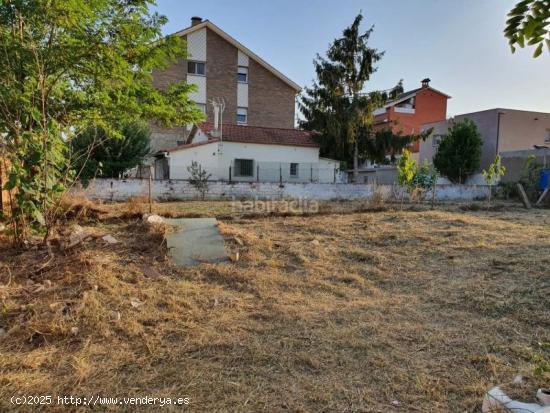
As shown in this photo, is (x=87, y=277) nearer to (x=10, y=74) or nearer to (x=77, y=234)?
(x=77, y=234)

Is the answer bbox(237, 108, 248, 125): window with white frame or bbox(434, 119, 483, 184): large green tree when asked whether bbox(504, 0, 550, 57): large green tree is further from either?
bbox(237, 108, 248, 125): window with white frame

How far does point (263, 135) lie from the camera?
827 inches

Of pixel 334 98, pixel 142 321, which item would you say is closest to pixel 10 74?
pixel 142 321

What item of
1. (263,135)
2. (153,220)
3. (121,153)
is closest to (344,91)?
(263,135)

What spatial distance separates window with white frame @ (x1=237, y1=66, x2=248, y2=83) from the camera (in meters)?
26.3

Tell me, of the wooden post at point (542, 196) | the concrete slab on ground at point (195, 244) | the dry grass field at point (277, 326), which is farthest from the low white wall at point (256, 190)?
the dry grass field at point (277, 326)

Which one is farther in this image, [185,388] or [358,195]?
[358,195]

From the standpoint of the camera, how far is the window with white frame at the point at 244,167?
1989 cm

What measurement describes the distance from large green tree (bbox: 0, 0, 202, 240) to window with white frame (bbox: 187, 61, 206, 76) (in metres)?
18.0

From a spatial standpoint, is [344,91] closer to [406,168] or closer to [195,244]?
[406,168]

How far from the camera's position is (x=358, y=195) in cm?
1769

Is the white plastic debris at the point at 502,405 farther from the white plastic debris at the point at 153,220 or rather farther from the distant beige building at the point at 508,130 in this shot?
the distant beige building at the point at 508,130

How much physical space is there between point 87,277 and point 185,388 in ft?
7.97

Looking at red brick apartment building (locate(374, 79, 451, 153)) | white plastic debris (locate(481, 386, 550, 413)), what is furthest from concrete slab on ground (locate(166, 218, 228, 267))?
red brick apartment building (locate(374, 79, 451, 153))
